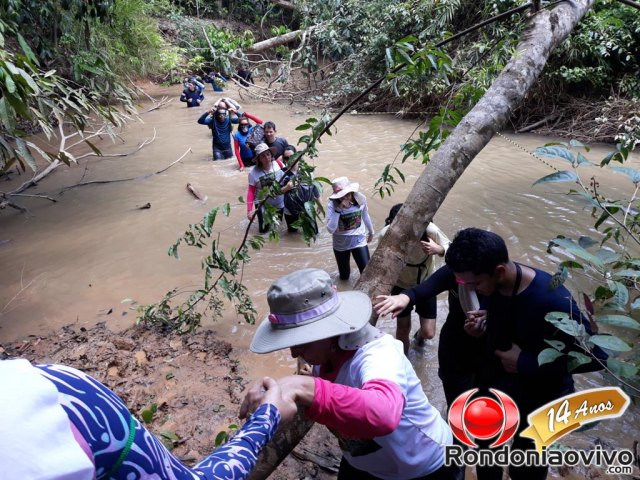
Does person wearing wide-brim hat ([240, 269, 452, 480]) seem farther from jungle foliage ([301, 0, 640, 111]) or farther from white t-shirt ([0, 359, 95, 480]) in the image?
jungle foliage ([301, 0, 640, 111])

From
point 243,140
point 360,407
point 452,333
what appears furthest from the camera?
point 243,140

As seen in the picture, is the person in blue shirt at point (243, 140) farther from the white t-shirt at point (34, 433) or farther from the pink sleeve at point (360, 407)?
the white t-shirt at point (34, 433)

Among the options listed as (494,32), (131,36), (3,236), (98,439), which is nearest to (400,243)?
(98,439)

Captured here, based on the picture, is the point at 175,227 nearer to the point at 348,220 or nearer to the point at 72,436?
the point at 348,220

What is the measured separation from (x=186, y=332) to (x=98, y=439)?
3.24 meters

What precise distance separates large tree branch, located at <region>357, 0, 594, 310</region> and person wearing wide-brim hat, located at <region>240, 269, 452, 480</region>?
19.3 inches

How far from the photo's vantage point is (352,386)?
1.39 metres

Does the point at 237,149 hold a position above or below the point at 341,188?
below

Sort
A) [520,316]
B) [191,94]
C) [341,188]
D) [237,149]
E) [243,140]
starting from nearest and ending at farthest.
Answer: [520,316], [341,188], [243,140], [237,149], [191,94]

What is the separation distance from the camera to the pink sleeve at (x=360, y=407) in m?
1.16

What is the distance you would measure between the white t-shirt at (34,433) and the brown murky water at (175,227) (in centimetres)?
289

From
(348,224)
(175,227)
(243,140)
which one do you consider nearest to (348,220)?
(348,224)

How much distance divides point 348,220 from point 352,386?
→ 10.1 feet

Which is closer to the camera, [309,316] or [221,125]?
[309,316]
